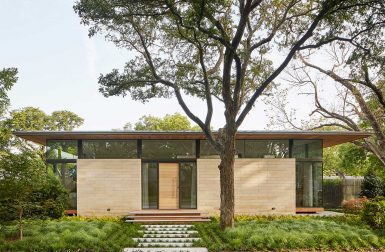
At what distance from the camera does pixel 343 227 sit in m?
13.4

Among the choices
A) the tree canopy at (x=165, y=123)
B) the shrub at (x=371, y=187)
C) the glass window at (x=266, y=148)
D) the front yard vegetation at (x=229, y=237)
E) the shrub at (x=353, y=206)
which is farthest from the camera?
the tree canopy at (x=165, y=123)

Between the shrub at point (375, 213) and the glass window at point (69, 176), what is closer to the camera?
the shrub at point (375, 213)

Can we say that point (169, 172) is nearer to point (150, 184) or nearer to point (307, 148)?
point (150, 184)

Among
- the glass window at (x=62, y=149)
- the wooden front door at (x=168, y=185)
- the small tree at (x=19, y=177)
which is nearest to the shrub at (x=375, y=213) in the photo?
the wooden front door at (x=168, y=185)

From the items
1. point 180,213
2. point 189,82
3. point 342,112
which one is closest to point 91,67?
point 189,82

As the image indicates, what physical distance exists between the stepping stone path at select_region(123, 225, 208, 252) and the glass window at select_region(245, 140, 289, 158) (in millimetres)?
5467

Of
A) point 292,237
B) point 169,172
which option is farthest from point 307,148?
point 292,237

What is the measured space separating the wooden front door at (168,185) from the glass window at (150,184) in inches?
9.2

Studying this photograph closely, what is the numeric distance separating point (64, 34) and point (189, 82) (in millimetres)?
5020

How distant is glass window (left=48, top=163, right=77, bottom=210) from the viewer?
17906mm

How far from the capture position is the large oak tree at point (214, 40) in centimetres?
1203

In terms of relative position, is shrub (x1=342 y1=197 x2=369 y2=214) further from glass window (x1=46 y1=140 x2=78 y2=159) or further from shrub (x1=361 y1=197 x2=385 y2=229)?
glass window (x1=46 y1=140 x2=78 y2=159)

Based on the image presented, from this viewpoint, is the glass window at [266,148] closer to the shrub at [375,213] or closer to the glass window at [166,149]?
the glass window at [166,149]

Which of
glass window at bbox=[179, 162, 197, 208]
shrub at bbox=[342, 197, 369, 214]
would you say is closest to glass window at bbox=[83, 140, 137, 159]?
glass window at bbox=[179, 162, 197, 208]
